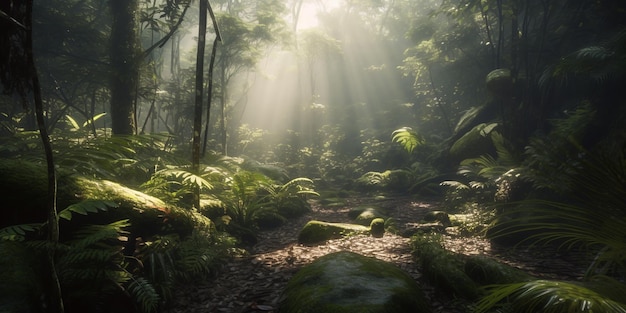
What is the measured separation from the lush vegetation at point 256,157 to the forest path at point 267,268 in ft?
0.89

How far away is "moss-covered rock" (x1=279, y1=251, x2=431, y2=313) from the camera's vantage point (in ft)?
8.75

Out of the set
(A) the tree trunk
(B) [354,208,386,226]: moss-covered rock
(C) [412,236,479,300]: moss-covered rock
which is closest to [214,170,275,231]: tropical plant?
(B) [354,208,386,226]: moss-covered rock

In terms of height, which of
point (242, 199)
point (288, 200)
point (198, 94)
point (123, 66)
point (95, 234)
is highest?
point (123, 66)

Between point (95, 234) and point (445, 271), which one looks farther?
point (445, 271)

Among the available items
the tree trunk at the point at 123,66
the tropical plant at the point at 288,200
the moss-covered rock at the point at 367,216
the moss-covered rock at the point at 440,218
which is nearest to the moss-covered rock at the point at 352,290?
the moss-covered rock at the point at 367,216

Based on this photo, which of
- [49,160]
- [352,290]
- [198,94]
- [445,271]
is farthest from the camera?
[198,94]

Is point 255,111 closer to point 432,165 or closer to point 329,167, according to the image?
point 329,167

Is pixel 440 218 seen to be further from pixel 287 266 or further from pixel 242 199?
pixel 242 199

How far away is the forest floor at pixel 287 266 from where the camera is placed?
358 cm

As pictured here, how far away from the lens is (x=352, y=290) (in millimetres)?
2896

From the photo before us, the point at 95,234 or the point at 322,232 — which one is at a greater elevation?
the point at 95,234

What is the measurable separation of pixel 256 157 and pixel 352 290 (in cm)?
2147

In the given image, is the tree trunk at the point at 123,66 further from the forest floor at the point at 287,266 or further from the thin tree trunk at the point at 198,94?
the forest floor at the point at 287,266

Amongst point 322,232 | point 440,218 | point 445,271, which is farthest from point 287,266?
point 440,218
